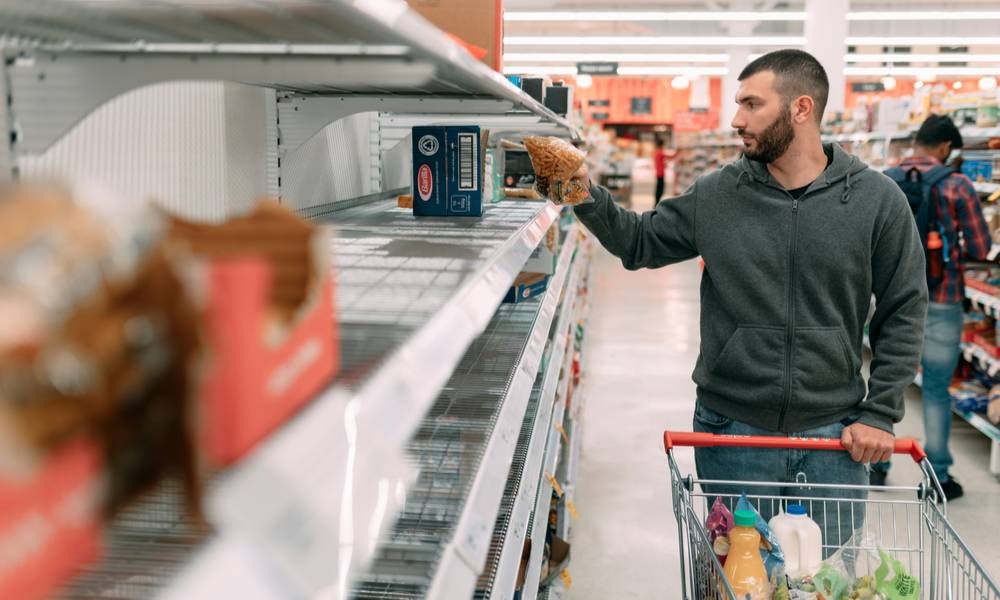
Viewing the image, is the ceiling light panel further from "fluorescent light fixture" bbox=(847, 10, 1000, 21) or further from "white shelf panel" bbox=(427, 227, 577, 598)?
"white shelf panel" bbox=(427, 227, 577, 598)

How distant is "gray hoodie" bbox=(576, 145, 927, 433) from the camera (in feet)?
7.91

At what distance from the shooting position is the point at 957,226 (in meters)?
4.42

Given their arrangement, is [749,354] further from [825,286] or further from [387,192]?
[387,192]

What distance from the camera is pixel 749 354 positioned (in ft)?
A: 8.14

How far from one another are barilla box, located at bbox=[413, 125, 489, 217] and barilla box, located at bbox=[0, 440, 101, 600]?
2033mm

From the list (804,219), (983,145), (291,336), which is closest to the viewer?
(291,336)

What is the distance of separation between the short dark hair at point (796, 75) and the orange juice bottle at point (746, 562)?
1.20 m

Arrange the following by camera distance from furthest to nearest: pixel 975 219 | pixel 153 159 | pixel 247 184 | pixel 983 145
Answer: pixel 983 145 → pixel 975 219 → pixel 247 184 → pixel 153 159

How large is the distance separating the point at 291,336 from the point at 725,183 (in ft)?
7.15

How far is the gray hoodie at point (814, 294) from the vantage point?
7.91ft

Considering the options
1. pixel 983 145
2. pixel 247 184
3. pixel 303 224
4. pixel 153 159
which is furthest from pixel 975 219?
pixel 303 224

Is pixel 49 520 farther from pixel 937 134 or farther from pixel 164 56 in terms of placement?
pixel 937 134

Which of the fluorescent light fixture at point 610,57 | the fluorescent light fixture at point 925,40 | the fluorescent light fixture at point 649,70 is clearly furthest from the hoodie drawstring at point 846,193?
the fluorescent light fixture at point 649,70

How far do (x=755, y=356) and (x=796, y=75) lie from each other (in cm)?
79
